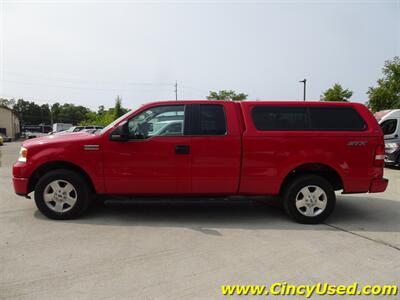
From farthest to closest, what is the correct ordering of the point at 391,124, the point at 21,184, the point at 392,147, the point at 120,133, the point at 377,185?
the point at 391,124 < the point at 392,147 < the point at 377,185 < the point at 21,184 < the point at 120,133

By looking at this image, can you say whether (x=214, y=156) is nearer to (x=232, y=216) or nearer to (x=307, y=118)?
(x=232, y=216)

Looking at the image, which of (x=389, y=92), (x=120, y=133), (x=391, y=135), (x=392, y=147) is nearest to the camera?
(x=120, y=133)

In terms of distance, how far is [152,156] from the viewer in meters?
4.78

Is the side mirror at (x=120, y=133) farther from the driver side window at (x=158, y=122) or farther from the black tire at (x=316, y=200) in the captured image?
the black tire at (x=316, y=200)

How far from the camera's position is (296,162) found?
16.0 ft

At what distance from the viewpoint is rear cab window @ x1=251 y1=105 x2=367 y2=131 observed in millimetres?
4910

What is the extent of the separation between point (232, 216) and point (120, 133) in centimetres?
228

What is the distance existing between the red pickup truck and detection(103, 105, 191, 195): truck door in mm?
15

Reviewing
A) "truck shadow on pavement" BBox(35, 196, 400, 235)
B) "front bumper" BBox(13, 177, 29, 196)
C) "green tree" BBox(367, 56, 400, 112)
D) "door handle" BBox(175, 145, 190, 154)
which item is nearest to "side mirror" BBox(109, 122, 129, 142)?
"door handle" BBox(175, 145, 190, 154)

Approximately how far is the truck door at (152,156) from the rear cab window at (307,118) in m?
1.23

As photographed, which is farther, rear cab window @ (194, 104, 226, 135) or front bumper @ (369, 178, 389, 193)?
front bumper @ (369, 178, 389, 193)

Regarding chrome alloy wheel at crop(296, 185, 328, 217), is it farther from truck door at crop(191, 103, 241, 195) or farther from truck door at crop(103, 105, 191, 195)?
truck door at crop(103, 105, 191, 195)

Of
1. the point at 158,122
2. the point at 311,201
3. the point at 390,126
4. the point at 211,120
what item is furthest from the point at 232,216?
the point at 390,126

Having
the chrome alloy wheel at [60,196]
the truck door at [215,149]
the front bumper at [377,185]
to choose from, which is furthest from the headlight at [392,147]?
the chrome alloy wheel at [60,196]
